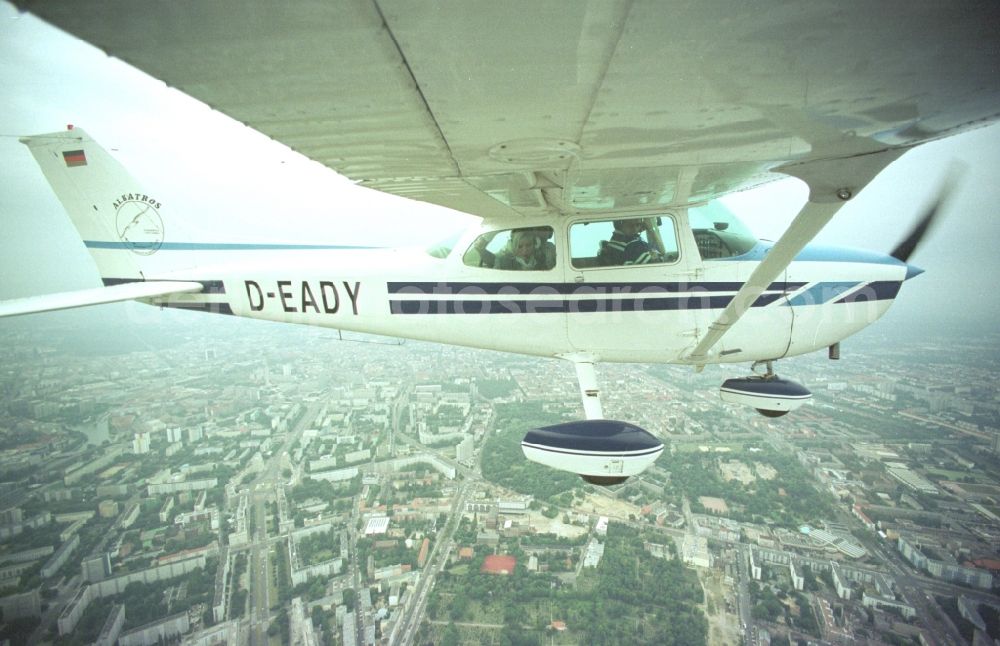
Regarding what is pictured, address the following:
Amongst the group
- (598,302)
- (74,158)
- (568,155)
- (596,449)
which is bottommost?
(596,449)

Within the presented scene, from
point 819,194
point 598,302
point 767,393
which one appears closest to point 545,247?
point 598,302

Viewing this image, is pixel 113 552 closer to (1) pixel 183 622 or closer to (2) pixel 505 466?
(1) pixel 183 622

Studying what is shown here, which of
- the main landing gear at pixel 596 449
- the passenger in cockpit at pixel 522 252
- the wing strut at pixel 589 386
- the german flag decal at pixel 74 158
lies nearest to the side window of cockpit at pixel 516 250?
the passenger in cockpit at pixel 522 252

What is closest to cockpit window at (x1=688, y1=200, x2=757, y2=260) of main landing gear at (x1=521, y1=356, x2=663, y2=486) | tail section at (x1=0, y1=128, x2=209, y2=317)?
main landing gear at (x1=521, y1=356, x2=663, y2=486)

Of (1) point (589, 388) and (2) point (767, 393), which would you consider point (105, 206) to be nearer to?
(1) point (589, 388)

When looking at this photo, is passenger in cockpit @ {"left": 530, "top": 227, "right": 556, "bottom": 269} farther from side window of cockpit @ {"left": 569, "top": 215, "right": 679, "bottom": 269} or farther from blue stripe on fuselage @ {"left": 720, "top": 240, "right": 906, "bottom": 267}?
blue stripe on fuselage @ {"left": 720, "top": 240, "right": 906, "bottom": 267}

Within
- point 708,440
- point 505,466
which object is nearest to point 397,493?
point 505,466
